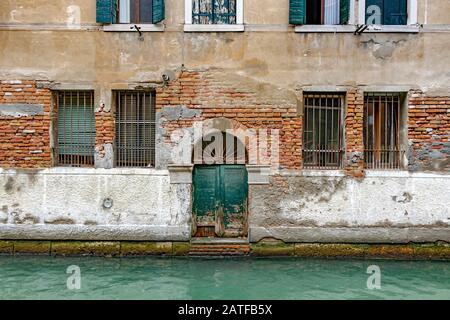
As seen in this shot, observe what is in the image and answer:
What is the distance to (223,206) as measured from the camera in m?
8.67

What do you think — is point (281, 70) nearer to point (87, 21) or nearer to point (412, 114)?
point (412, 114)

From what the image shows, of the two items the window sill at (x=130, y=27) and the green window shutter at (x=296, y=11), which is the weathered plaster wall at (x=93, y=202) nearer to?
the window sill at (x=130, y=27)

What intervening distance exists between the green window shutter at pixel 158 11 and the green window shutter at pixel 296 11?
2191 mm

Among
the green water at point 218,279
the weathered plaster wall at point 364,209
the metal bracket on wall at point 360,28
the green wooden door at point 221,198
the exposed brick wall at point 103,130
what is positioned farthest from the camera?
the green wooden door at point 221,198

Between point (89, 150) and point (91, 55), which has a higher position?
point (91, 55)

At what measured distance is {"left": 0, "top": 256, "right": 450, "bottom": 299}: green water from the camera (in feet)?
21.5

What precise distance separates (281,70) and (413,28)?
2368 mm

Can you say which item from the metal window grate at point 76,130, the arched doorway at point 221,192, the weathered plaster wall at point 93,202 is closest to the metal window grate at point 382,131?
the arched doorway at point 221,192

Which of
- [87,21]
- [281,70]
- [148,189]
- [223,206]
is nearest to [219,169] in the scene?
[223,206]

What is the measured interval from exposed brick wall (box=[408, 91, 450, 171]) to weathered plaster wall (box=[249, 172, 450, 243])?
0.26 metres

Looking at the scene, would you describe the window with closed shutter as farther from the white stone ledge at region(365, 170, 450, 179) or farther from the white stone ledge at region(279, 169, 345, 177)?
the white stone ledge at region(365, 170, 450, 179)

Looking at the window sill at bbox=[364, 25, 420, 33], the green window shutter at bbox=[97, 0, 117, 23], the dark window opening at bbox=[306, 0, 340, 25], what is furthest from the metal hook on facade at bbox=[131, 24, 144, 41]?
the window sill at bbox=[364, 25, 420, 33]

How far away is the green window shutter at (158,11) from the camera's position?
823 cm

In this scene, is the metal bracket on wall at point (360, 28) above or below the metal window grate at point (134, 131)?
above
